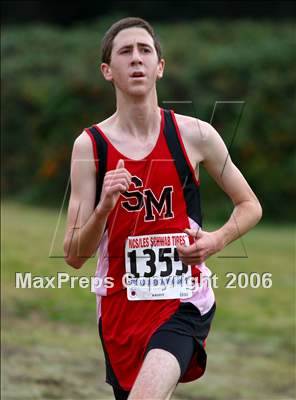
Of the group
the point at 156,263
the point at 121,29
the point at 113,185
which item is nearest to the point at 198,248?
the point at 156,263

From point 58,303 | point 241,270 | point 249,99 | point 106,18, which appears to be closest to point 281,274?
point 241,270

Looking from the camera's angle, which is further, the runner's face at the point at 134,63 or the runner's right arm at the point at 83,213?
the runner's face at the point at 134,63

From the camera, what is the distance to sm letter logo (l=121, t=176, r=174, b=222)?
12.0 ft

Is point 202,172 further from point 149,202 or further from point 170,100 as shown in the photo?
point 149,202

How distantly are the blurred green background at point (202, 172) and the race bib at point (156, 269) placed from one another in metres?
1.02

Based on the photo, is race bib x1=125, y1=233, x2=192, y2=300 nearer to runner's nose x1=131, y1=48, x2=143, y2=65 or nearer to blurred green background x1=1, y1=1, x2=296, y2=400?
runner's nose x1=131, y1=48, x2=143, y2=65

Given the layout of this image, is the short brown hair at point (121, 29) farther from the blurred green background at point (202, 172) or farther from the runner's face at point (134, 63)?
the blurred green background at point (202, 172)

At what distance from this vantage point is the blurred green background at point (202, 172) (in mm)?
7484

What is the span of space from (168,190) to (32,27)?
20970mm

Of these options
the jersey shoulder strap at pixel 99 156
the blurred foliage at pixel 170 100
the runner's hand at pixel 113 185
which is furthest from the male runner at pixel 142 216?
the blurred foliage at pixel 170 100

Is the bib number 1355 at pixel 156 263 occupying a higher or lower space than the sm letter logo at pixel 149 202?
lower

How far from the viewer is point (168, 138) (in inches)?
148

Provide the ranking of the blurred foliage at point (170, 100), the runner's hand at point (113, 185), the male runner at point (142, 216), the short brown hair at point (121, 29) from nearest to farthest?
the runner's hand at point (113, 185) → the male runner at point (142, 216) → the short brown hair at point (121, 29) → the blurred foliage at point (170, 100)

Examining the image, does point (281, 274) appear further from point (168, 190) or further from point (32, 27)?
point (32, 27)
